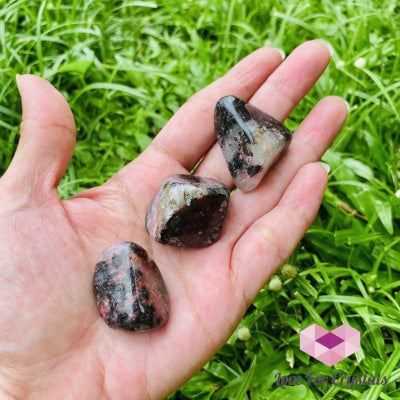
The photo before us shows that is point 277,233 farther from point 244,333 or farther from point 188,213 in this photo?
point 244,333

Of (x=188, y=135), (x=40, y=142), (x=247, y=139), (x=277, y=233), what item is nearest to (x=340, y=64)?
(x=247, y=139)

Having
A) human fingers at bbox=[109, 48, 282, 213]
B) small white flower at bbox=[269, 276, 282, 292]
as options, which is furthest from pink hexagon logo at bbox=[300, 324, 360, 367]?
human fingers at bbox=[109, 48, 282, 213]

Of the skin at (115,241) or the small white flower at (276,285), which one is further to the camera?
the small white flower at (276,285)

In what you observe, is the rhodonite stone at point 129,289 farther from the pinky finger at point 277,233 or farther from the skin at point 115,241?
the pinky finger at point 277,233

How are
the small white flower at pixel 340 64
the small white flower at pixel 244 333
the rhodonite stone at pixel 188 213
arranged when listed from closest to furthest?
1. the rhodonite stone at pixel 188 213
2. the small white flower at pixel 244 333
3. the small white flower at pixel 340 64

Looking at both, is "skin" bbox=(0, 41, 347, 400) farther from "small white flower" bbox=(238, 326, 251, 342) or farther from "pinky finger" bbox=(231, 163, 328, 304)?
"small white flower" bbox=(238, 326, 251, 342)

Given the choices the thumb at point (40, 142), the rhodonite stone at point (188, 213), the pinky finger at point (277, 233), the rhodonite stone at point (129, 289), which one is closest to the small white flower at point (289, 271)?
the pinky finger at point (277, 233)

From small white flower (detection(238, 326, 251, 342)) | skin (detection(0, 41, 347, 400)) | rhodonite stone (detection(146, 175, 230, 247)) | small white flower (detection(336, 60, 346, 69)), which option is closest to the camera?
skin (detection(0, 41, 347, 400))

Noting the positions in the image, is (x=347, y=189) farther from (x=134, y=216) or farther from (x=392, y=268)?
(x=134, y=216)
